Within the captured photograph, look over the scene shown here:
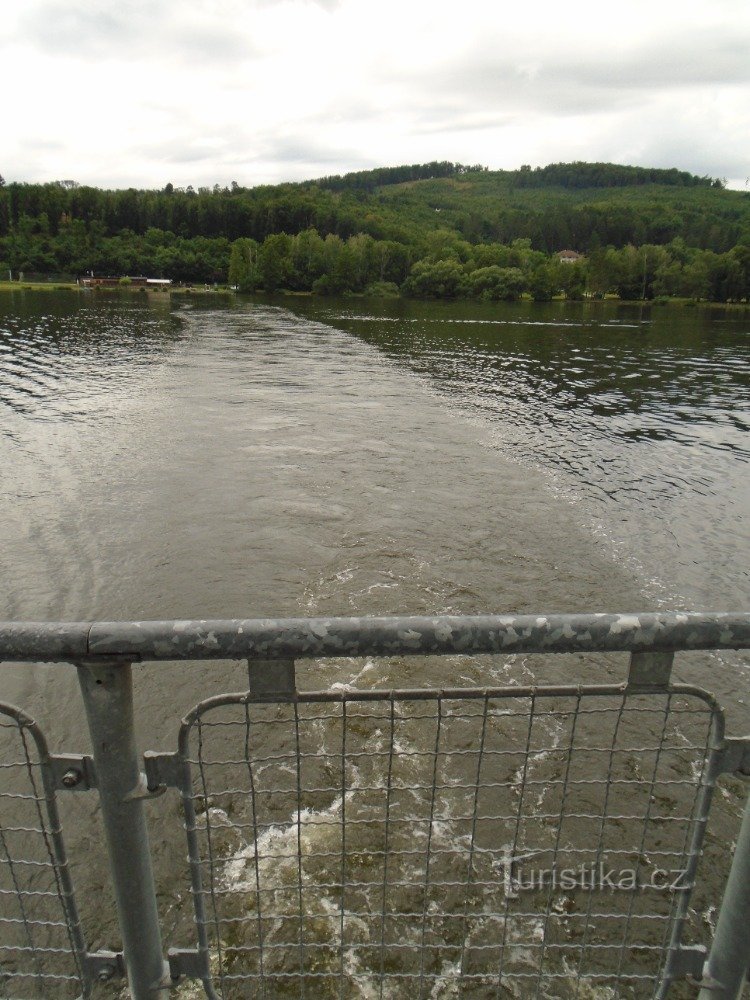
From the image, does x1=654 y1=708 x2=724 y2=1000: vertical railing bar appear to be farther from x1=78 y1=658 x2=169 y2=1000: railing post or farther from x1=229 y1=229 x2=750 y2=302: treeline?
x1=229 y1=229 x2=750 y2=302: treeline

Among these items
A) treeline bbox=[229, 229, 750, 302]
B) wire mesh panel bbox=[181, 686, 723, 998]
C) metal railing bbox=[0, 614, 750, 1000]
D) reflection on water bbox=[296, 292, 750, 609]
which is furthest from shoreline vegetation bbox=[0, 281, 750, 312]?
metal railing bbox=[0, 614, 750, 1000]

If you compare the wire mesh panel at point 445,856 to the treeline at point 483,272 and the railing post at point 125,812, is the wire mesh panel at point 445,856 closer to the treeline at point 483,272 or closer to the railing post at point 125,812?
the railing post at point 125,812

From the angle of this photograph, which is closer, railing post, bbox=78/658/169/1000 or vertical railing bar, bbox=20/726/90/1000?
railing post, bbox=78/658/169/1000

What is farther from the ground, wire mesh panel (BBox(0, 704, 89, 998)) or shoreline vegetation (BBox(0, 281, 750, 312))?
wire mesh panel (BBox(0, 704, 89, 998))

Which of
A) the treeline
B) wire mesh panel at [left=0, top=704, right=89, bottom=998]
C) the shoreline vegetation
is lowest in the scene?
the shoreline vegetation

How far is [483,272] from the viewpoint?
114562 mm

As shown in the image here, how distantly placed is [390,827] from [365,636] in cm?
483

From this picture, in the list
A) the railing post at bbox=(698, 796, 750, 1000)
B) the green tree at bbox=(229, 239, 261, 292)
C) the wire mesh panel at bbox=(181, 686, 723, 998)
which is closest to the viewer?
the railing post at bbox=(698, 796, 750, 1000)

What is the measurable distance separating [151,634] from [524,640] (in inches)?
40.7

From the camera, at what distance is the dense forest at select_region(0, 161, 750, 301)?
116 meters

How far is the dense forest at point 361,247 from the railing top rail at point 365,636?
115994 mm

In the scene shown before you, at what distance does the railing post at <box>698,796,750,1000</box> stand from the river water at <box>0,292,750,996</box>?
13.1 ft

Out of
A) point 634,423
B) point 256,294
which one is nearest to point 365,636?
point 634,423

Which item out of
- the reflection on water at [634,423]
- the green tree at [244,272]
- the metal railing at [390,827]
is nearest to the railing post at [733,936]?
the metal railing at [390,827]
